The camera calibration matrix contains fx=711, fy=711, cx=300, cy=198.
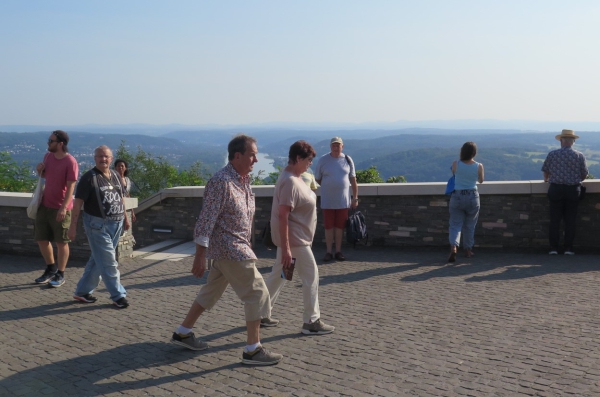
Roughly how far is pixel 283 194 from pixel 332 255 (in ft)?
13.3

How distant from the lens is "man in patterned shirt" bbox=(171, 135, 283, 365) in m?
5.03

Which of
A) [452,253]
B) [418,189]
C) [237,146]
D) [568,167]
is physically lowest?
[452,253]

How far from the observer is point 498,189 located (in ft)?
33.3

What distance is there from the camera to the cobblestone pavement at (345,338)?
4.77 meters

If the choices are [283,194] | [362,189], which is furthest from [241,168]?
[362,189]

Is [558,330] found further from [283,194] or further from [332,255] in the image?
[332,255]

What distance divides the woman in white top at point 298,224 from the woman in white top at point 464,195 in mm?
3649

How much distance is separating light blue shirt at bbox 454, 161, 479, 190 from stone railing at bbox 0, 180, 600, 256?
949mm

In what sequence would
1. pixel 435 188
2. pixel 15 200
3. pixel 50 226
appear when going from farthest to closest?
1. pixel 435 188
2. pixel 15 200
3. pixel 50 226

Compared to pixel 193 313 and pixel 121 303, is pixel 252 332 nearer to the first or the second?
pixel 193 313

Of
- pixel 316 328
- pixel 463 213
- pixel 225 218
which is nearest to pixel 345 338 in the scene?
→ pixel 316 328

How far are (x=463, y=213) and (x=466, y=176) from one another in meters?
0.50

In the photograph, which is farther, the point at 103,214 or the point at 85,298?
the point at 85,298

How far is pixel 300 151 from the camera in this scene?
5793mm
